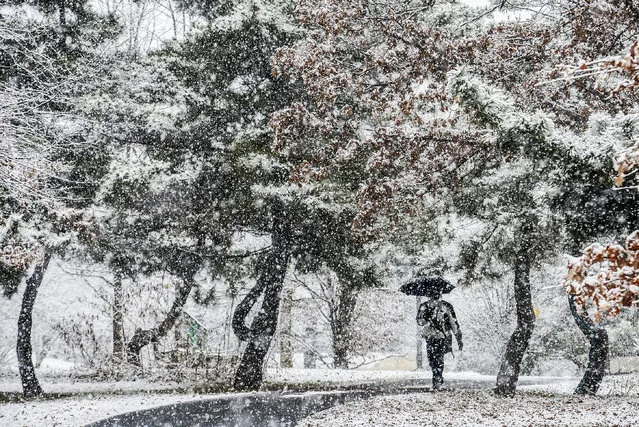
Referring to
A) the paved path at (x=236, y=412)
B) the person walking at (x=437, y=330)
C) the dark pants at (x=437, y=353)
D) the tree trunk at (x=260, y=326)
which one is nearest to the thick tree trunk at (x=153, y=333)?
the tree trunk at (x=260, y=326)

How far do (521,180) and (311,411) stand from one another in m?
6.27

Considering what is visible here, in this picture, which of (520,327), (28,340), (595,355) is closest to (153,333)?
(28,340)

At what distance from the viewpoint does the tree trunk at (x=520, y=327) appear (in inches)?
440

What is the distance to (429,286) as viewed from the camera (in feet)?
40.4

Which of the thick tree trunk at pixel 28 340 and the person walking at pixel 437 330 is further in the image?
the thick tree trunk at pixel 28 340

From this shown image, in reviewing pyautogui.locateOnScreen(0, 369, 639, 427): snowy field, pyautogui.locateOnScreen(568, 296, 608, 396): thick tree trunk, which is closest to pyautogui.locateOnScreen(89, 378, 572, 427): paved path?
pyautogui.locateOnScreen(0, 369, 639, 427): snowy field

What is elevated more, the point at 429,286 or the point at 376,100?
the point at 376,100

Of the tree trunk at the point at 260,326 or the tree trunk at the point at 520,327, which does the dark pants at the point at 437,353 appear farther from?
the tree trunk at the point at 260,326

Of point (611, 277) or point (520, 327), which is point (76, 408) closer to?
point (520, 327)

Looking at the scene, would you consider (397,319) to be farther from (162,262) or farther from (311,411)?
(311,411)

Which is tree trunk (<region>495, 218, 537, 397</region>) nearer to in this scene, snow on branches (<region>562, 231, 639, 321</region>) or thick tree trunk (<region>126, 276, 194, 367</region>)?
thick tree trunk (<region>126, 276, 194, 367</region>)

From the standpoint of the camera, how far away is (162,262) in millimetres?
13070

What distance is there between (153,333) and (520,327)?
26.4ft

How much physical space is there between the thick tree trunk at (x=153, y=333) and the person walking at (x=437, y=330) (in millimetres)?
5546
